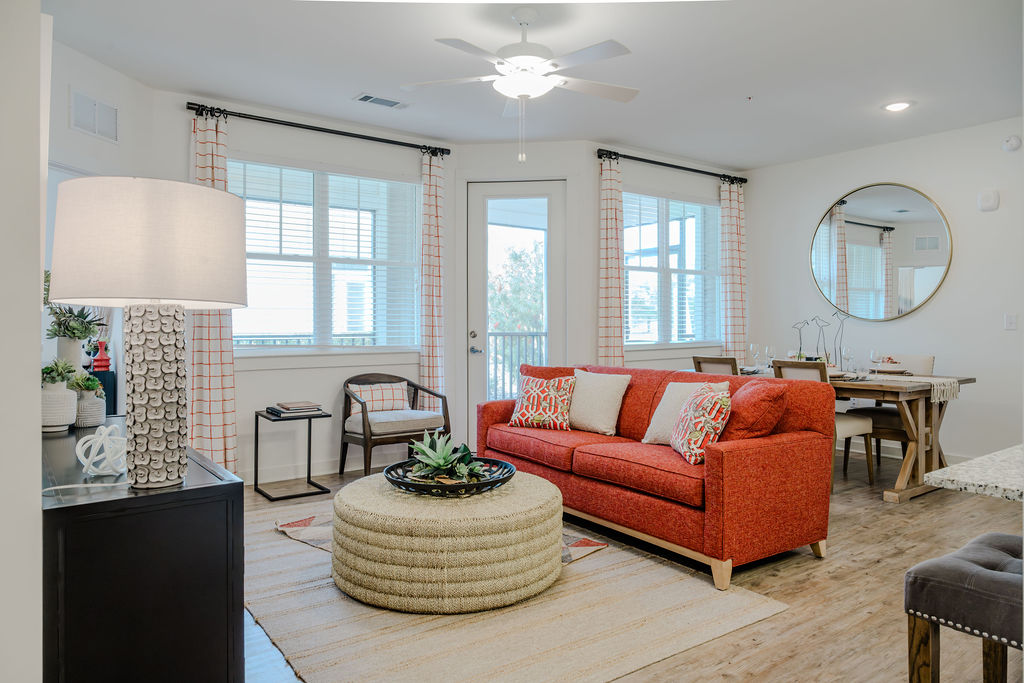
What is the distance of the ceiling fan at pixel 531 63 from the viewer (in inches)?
117

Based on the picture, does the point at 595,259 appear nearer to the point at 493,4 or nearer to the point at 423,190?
the point at 423,190

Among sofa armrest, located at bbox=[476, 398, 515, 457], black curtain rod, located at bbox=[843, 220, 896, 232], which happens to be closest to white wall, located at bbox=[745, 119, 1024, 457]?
black curtain rod, located at bbox=[843, 220, 896, 232]

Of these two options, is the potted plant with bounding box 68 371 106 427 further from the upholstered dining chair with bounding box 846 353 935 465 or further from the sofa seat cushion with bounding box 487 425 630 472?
the upholstered dining chair with bounding box 846 353 935 465

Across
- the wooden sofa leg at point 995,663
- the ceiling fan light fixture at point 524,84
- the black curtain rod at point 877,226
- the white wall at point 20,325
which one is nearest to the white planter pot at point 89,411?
the white wall at point 20,325

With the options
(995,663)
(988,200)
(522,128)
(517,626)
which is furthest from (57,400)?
(988,200)

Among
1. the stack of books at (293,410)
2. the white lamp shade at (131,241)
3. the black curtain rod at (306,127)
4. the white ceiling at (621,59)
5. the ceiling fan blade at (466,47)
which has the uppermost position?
the white ceiling at (621,59)

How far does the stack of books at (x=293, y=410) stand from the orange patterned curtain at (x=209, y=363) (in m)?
0.30

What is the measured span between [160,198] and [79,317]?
177 centimetres

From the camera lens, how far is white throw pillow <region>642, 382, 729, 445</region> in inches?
138

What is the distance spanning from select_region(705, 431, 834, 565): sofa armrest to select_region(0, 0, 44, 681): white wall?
7.74 ft

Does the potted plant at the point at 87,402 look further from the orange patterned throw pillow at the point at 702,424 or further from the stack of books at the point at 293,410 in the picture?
the orange patterned throw pillow at the point at 702,424

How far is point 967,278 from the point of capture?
5.19 metres

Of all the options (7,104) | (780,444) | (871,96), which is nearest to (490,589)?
(780,444)

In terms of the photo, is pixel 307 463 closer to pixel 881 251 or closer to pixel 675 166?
pixel 675 166
